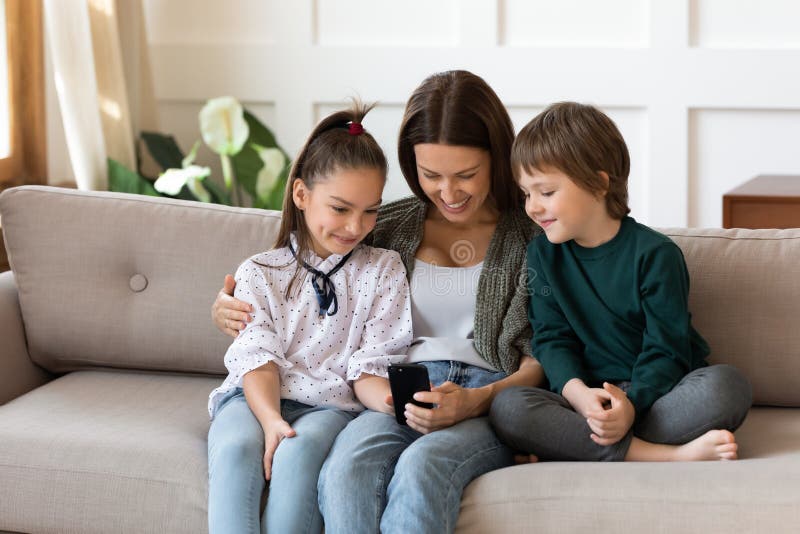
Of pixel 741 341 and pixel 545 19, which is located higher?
pixel 545 19

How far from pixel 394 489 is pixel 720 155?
2.24m

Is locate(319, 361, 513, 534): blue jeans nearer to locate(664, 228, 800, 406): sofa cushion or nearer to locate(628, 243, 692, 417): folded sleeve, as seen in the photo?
locate(628, 243, 692, 417): folded sleeve

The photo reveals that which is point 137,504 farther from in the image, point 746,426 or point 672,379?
point 746,426

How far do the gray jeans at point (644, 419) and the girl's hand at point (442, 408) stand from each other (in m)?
0.05

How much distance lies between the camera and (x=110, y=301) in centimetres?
218

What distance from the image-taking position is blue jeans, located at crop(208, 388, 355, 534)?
1.63m

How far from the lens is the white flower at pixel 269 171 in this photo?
11.3ft

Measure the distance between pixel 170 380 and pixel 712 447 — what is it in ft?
3.59

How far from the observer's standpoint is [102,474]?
1778 mm

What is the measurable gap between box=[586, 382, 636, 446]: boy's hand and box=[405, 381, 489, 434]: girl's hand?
20 centimetres

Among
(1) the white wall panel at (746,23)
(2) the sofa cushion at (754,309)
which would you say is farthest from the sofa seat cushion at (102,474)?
(1) the white wall panel at (746,23)

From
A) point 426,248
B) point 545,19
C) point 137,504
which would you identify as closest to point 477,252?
point 426,248

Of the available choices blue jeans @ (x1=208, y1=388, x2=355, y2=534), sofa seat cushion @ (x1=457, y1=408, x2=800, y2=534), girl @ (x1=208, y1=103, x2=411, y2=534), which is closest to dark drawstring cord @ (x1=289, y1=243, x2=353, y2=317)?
girl @ (x1=208, y1=103, x2=411, y2=534)

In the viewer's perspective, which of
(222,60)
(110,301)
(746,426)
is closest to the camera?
(746,426)
